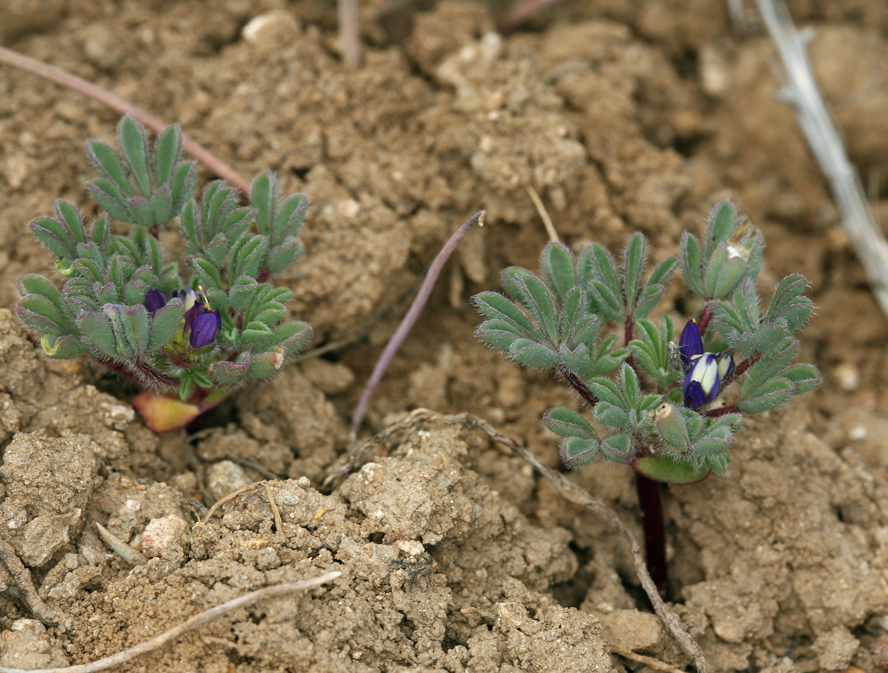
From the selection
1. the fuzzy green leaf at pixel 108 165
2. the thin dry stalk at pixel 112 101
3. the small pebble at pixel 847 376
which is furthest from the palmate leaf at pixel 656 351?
the fuzzy green leaf at pixel 108 165

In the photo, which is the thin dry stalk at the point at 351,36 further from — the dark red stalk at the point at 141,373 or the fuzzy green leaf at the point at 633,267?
the dark red stalk at the point at 141,373

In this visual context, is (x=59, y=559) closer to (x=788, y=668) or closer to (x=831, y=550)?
(x=788, y=668)

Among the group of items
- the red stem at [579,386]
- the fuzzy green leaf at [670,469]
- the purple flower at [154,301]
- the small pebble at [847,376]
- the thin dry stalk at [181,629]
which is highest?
the purple flower at [154,301]

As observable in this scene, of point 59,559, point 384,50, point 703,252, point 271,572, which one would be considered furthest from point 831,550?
point 384,50

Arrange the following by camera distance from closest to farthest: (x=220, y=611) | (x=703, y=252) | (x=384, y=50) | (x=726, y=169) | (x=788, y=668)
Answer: (x=220, y=611) < (x=788, y=668) < (x=703, y=252) < (x=384, y=50) < (x=726, y=169)

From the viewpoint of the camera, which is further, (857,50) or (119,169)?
(857,50)

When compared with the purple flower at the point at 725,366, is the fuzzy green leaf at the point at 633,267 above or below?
above

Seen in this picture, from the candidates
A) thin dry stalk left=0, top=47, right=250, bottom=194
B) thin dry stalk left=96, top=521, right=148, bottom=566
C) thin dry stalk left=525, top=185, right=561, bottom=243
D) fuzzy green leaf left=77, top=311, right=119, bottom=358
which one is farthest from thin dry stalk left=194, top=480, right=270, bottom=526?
thin dry stalk left=525, top=185, right=561, bottom=243

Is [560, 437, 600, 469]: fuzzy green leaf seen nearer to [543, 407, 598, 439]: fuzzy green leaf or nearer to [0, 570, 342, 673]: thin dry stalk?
[543, 407, 598, 439]: fuzzy green leaf
